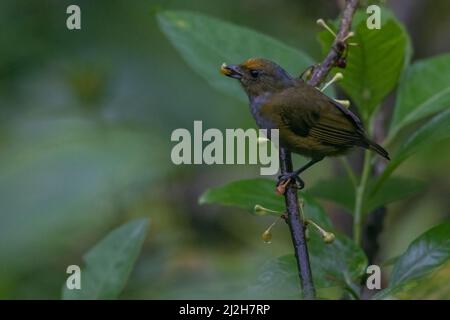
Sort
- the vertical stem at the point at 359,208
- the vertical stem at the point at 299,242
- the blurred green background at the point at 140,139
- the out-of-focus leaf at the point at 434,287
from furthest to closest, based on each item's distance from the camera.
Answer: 1. the vertical stem at the point at 359,208
2. the blurred green background at the point at 140,139
3. the vertical stem at the point at 299,242
4. the out-of-focus leaf at the point at 434,287

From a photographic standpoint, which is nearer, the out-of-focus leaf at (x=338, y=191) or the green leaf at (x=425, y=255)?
the green leaf at (x=425, y=255)

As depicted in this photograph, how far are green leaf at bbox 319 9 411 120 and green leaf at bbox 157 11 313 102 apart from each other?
0.77 ft

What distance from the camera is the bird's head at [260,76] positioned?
9.08ft

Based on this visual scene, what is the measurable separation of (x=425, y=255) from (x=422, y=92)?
699 millimetres

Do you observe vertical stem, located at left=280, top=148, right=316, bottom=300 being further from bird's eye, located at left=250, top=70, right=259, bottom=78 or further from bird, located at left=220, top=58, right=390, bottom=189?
bird's eye, located at left=250, top=70, right=259, bottom=78

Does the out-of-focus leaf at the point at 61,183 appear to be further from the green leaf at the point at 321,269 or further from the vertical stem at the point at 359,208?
the vertical stem at the point at 359,208

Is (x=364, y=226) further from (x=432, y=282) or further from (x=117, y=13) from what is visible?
(x=117, y=13)

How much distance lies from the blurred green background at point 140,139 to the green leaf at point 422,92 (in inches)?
24.5

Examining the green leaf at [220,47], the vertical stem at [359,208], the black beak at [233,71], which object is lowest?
the vertical stem at [359,208]

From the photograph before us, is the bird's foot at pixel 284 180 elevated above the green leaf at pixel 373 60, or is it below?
below

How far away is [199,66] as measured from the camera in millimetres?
2832

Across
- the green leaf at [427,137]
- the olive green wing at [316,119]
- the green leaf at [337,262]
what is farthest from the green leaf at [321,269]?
the olive green wing at [316,119]

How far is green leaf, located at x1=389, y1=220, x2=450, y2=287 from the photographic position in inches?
83.0
